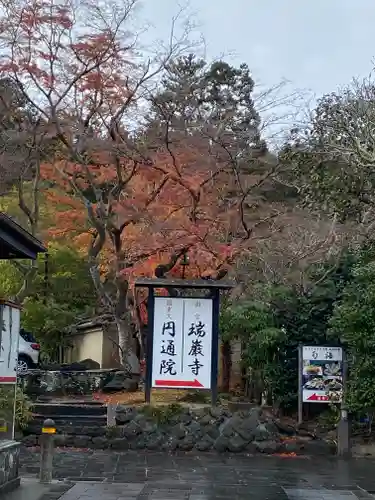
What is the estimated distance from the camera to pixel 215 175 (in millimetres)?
18078

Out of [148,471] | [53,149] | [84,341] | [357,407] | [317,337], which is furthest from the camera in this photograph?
[84,341]

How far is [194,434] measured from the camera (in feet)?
49.0

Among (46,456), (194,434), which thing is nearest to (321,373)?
(194,434)

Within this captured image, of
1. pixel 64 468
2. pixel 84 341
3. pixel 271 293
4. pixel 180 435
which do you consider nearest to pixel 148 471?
pixel 64 468

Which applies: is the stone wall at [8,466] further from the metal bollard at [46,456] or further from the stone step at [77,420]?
the stone step at [77,420]

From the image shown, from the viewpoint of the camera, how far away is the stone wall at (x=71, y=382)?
18.5 metres

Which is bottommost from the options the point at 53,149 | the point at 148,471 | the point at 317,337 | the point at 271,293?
the point at 148,471

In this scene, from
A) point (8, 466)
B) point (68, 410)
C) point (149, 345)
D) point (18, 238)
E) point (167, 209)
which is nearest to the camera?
point (18, 238)

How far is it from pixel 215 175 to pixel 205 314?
4.19 metres

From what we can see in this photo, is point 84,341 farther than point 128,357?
Yes

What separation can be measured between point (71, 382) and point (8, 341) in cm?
960

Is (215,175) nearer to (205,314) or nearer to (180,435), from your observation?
(205,314)

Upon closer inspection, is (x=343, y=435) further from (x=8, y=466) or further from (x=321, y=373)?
(x=8, y=466)

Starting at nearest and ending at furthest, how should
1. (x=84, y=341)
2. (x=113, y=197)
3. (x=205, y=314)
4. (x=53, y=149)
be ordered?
(x=205, y=314), (x=113, y=197), (x=53, y=149), (x=84, y=341)
